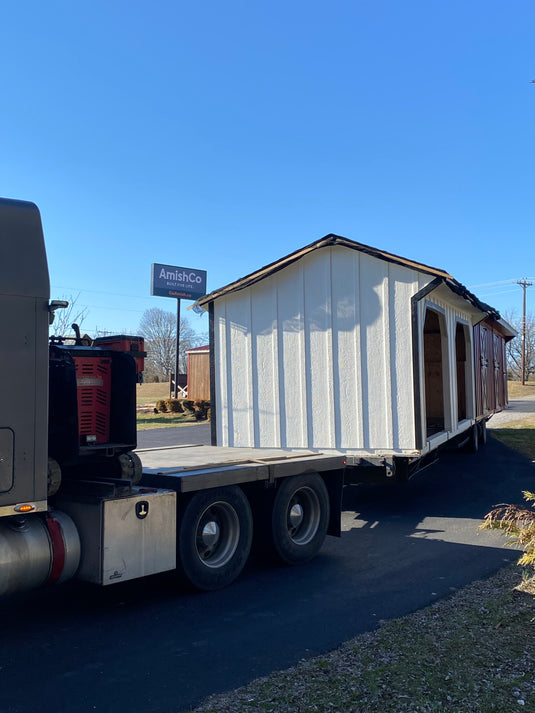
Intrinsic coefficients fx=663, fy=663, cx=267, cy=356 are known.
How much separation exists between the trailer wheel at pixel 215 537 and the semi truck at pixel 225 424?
15mm

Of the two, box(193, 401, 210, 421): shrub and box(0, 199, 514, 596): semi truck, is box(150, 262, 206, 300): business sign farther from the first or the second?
box(0, 199, 514, 596): semi truck

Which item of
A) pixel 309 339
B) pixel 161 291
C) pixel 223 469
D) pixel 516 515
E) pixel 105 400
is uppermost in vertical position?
pixel 161 291

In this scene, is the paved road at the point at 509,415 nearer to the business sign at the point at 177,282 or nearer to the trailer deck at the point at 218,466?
the trailer deck at the point at 218,466

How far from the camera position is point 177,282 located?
42875mm

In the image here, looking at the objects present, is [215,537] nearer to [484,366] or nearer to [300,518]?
[300,518]

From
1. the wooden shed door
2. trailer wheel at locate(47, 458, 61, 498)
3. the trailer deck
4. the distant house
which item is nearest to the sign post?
the distant house

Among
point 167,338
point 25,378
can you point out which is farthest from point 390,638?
point 167,338

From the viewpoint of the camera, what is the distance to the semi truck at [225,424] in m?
4.84

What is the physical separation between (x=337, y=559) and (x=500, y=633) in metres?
2.80

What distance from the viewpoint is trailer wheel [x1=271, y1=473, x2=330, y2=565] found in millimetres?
7176

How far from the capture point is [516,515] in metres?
6.06

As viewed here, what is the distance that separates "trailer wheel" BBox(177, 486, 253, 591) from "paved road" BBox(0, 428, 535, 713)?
0.19 meters

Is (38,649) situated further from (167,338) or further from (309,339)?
(167,338)

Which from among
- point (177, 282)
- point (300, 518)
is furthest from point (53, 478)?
point (177, 282)
